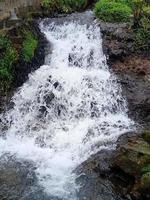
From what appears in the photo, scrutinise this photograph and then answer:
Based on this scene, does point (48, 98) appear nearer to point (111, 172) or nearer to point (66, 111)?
point (66, 111)

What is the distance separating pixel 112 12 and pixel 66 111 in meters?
5.80

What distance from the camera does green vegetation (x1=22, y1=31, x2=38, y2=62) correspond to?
55.7ft

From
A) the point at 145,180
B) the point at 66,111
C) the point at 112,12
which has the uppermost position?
the point at 112,12

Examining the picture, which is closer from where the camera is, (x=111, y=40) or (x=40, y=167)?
(x=40, y=167)

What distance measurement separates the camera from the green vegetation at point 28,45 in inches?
668

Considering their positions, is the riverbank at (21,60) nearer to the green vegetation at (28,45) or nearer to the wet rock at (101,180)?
the green vegetation at (28,45)

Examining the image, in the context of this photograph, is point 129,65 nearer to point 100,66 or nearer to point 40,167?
point 100,66

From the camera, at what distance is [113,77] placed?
1661cm

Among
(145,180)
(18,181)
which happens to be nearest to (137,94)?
(145,180)

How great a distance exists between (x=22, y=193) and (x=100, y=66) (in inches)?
284

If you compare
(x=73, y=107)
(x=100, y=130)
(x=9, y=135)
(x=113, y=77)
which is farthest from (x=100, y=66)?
(x=9, y=135)

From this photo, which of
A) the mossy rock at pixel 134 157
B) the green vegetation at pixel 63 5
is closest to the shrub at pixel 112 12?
the green vegetation at pixel 63 5

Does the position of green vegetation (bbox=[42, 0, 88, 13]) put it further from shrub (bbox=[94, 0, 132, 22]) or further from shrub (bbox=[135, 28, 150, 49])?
shrub (bbox=[135, 28, 150, 49])

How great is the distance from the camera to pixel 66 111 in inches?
616
